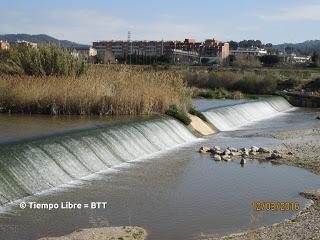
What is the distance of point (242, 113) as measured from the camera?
30562mm

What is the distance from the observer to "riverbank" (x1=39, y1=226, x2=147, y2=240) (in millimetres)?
8680

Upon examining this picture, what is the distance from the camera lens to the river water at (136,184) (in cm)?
978

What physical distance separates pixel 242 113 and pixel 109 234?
2234cm

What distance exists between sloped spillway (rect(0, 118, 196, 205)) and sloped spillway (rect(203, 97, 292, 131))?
6.74 metres

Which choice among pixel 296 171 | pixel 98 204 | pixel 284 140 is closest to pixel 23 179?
pixel 98 204

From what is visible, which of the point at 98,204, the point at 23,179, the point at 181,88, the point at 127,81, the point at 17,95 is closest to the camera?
the point at 98,204

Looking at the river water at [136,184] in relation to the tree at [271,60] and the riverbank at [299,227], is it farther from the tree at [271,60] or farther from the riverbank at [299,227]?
the tree at [271,60]

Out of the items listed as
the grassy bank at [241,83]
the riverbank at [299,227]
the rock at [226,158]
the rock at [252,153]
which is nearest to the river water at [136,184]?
the riverbank at [299,227]

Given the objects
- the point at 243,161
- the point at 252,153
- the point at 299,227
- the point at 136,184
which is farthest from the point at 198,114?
the point at 299,227

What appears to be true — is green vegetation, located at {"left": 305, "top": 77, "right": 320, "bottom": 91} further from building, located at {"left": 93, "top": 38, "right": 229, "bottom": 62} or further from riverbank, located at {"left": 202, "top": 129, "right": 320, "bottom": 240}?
building, located at {"left": 93, "top": 38, "right": 229, "bottom": 62}

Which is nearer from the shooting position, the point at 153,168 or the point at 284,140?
the point at 153,168

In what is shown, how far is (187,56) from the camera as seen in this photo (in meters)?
129

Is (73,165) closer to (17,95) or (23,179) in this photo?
(23,179)

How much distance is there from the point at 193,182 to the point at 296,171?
3403 mm
